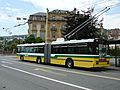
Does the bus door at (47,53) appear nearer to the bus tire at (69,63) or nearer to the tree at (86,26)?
the bus tire at (69,63)

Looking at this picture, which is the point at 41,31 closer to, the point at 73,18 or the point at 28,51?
the point at 73,18

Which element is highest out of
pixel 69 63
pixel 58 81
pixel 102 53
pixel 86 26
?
pixel 86 26

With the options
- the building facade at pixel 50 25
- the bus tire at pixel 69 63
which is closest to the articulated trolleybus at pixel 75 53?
the bus tire at pixel 69 63

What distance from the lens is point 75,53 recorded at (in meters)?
23.5

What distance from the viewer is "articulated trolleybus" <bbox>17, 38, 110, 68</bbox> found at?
21625mm

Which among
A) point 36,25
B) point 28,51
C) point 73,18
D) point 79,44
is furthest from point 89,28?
point 36,25

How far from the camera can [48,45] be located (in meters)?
28.6

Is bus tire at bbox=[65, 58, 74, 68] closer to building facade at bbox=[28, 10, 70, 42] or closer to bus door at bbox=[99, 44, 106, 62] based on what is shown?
bus door at bbox=[99, 44, 106, 62]

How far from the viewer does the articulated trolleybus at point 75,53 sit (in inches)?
851

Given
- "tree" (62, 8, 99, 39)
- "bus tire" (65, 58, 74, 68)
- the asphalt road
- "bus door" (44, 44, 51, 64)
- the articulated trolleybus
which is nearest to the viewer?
the asphalt road

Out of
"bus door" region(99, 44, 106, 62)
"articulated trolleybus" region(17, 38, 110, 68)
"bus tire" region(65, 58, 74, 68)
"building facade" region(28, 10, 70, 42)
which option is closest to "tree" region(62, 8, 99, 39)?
"articulated trolleybus" region(17, 38, 110, 68)

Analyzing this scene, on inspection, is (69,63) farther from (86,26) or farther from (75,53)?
(86,26)

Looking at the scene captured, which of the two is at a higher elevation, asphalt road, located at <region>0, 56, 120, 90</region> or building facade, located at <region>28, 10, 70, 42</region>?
building facade, located at <region>28, 10, 70, 42</region>

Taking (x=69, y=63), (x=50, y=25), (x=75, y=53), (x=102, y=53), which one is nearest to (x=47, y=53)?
(x=69, y=63)
